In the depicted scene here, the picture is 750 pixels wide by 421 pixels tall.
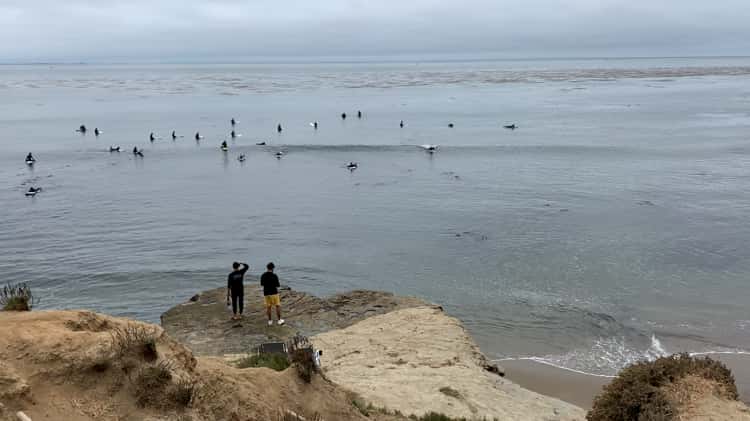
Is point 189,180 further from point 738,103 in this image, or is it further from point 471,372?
point 738,103

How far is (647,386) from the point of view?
887 cm

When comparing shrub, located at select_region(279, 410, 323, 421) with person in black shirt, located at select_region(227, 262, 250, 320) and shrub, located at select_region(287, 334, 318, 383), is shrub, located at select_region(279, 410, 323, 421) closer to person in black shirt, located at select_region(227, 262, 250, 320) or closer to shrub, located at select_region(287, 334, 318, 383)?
shrub, located at select_region(287, 334, 318, 383)

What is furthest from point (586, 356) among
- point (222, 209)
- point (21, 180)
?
point (21, 180)

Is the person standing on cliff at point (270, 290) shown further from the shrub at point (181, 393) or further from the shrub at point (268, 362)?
the shrub at point (181, 393)

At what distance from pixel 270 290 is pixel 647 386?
848 centimetres

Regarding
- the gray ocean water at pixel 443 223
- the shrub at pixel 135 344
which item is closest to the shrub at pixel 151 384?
the shrub at pixel 135 344

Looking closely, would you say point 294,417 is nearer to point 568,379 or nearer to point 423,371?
point 423,371

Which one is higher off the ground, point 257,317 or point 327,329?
point 257,317

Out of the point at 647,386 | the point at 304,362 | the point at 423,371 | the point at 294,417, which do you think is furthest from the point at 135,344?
the point at 647,386

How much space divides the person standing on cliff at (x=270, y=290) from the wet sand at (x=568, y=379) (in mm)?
5441

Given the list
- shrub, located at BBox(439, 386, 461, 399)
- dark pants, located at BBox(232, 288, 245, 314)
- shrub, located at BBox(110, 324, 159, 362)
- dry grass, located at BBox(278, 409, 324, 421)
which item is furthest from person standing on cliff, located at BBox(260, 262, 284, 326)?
shrub, located at BBox(110, 324, 159, 362)

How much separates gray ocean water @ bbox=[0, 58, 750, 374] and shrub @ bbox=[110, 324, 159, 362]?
10.3 metres

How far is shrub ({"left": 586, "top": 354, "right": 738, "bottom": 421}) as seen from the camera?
8773 millimetres

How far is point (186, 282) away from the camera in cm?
2125
